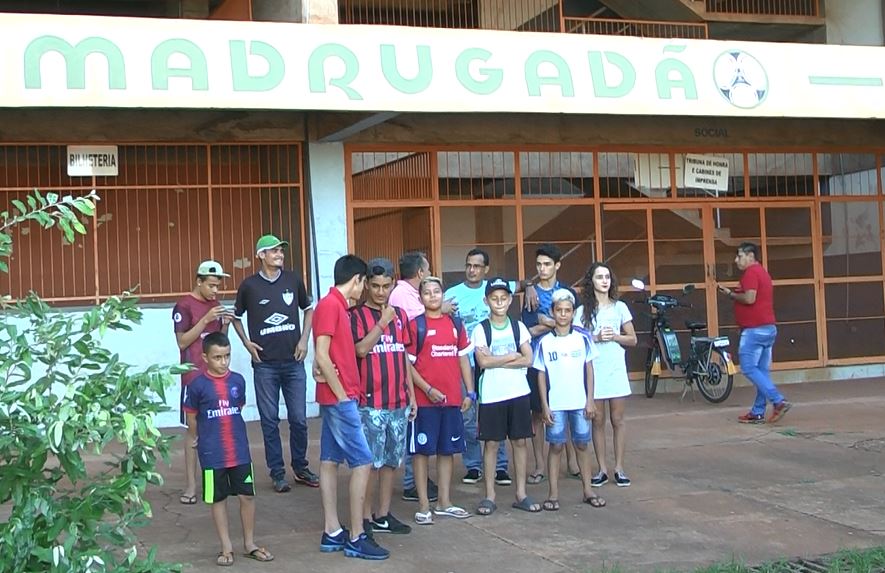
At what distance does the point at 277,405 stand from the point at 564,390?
2.23 metres

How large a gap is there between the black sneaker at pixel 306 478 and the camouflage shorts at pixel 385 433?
1.64 metres

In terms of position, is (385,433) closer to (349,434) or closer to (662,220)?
(349,434)

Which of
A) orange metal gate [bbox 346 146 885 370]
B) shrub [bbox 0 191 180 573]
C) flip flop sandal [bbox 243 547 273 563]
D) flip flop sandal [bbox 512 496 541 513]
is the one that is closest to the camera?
shrub [bbox 0 191 180 573]

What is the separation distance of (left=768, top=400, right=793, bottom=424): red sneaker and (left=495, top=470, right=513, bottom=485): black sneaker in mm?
3699

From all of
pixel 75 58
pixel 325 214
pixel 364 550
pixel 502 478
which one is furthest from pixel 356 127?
pixel 364 550

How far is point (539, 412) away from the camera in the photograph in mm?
8227

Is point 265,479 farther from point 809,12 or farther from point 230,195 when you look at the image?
point 809,12

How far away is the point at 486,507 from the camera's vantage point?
7441mm

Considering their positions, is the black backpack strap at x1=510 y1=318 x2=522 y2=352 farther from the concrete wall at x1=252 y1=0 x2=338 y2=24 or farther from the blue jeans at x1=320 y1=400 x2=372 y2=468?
the concrete wall at x1=252 y1=0 x2=338 y2=24

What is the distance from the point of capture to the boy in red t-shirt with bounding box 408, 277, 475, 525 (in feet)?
23.7

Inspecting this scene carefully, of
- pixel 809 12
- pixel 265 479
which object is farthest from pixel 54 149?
pixel 809 12

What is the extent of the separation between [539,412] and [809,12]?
10180mm

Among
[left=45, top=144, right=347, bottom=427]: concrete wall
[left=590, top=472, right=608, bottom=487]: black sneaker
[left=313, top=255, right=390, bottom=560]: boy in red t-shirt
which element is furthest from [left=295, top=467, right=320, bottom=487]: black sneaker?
[left=45, top=144, right=347, bottom=427]: concrete wall

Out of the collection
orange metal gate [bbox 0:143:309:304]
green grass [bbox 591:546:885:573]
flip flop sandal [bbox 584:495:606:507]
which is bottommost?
green grass [bbox 591:546:885:573]
